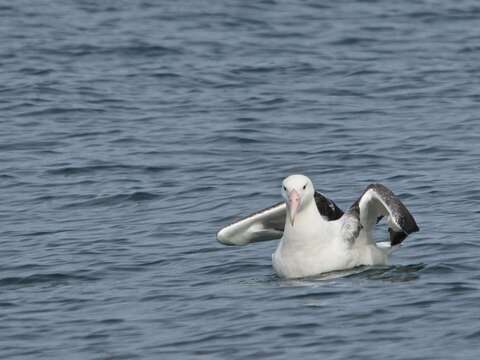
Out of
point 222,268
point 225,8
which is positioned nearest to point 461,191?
point 222,268

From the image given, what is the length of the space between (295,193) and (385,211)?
1.07m

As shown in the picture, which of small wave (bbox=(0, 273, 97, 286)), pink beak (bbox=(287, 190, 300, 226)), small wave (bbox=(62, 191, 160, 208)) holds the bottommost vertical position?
small wave (bbox=(62, 191, 160, 208))

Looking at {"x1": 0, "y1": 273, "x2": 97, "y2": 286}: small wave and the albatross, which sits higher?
the albatross

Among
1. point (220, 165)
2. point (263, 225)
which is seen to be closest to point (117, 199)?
point (220, 165)

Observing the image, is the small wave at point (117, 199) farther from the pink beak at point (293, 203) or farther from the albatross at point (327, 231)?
the pink beak at point (293, 203)

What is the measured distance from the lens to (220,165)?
21.7 metres

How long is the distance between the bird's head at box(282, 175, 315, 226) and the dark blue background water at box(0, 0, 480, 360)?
0.81 meters

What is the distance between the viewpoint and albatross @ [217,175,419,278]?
15.4m

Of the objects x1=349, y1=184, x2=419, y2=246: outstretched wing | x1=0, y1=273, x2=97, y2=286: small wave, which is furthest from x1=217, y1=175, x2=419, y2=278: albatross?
x1=0, y1=273, x2=97, y2=286: small wave

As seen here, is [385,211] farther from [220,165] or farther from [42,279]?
[220,165]

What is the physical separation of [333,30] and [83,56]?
602cm

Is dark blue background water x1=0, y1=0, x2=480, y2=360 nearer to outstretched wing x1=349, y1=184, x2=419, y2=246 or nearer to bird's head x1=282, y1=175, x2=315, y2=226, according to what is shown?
outstretched wing x1=349, y1=184, x2=419, y2=246

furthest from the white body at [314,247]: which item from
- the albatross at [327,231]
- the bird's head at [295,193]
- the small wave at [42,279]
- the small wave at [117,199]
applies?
the small wave at [117,199]

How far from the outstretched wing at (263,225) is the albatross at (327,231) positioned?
16 mm
